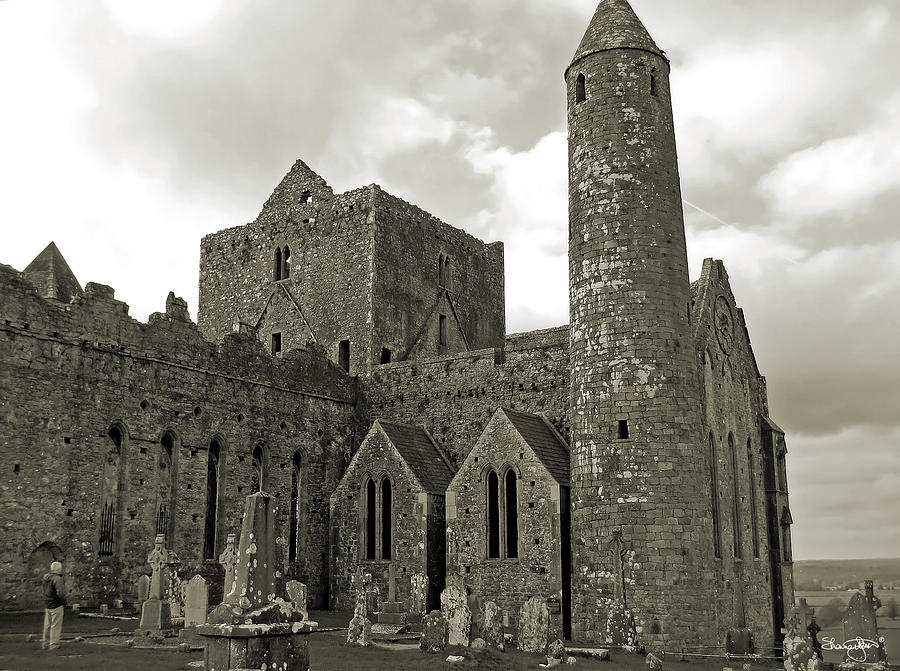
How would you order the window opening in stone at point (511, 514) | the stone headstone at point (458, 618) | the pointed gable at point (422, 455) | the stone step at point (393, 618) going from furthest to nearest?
the pointed gable at point (422, 455), the window opening in stone at point (511, 514), the stone step at point (393, 618), the stone headstone at point (458, 618)

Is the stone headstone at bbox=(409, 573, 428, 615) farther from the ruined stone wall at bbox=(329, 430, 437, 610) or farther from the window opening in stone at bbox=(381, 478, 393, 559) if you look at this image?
the window opening in stone at bbox=(381, 478, 393, 559)

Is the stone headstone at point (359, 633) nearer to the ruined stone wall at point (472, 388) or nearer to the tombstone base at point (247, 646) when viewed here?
the tombstone base at point (247, 646)

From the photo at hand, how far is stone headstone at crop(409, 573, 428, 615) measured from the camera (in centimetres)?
2691

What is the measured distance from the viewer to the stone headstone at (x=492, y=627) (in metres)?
20.5

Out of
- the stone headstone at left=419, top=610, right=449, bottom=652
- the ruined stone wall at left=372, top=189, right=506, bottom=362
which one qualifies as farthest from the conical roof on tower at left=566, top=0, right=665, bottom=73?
the stone headstone at left=419, top=610, right=449, bottom=652

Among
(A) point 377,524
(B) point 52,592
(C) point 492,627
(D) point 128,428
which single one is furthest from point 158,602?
(A) point 377,524

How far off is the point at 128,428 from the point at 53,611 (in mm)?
8335

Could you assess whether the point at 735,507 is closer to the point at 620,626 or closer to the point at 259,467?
the point at 620,626

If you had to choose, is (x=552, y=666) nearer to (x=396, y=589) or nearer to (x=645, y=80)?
(x=396, y=589)

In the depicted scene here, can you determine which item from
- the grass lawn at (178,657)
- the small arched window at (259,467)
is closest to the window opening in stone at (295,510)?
the small arched window at (259,467)

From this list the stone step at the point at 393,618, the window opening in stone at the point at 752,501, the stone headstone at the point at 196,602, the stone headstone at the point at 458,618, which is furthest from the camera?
the window opening in stone at the point at 752,501

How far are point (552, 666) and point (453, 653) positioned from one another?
73.8 inches

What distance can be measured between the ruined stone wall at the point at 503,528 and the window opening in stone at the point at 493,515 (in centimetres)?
17

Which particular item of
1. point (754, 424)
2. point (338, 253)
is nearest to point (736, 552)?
point (754, 424)
